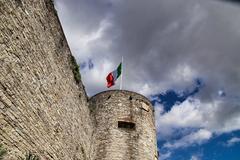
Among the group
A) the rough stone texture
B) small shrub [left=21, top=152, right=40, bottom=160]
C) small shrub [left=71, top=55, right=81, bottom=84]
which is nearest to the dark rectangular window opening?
the rough stone texture

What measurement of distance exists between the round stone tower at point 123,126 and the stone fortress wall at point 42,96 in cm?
4

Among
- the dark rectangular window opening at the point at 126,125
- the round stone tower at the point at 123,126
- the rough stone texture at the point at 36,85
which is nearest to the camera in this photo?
the rough stone texture at the point at 36,85

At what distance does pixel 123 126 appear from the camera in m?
10.9

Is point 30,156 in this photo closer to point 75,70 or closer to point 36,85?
point 36,85

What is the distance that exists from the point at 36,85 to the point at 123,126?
19.4 ft

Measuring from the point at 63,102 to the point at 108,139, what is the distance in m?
3.94

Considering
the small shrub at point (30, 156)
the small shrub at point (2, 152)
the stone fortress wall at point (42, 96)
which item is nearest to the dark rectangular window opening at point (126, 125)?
the stone fortress wall at point (42, 96)

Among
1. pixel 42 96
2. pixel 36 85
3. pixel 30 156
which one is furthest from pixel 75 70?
pixel 30 156

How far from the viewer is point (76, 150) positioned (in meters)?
7.77

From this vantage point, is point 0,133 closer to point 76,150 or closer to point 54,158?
point 54,158

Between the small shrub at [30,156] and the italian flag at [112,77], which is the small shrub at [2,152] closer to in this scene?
the small shrub at [30,156]

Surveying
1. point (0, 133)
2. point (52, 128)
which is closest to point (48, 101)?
point (52, 128)

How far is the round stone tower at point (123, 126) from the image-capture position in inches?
Result: 398

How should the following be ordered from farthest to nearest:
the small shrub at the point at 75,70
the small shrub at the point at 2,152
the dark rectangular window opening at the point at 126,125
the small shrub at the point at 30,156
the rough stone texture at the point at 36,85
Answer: the dark rectangular window opening at the point at 126,125, the small shrub at the point at 75,70, the small shrub at the point at 30,156, the rough stone texture at the point at 36,85, the small shrub at the point at 2,152
